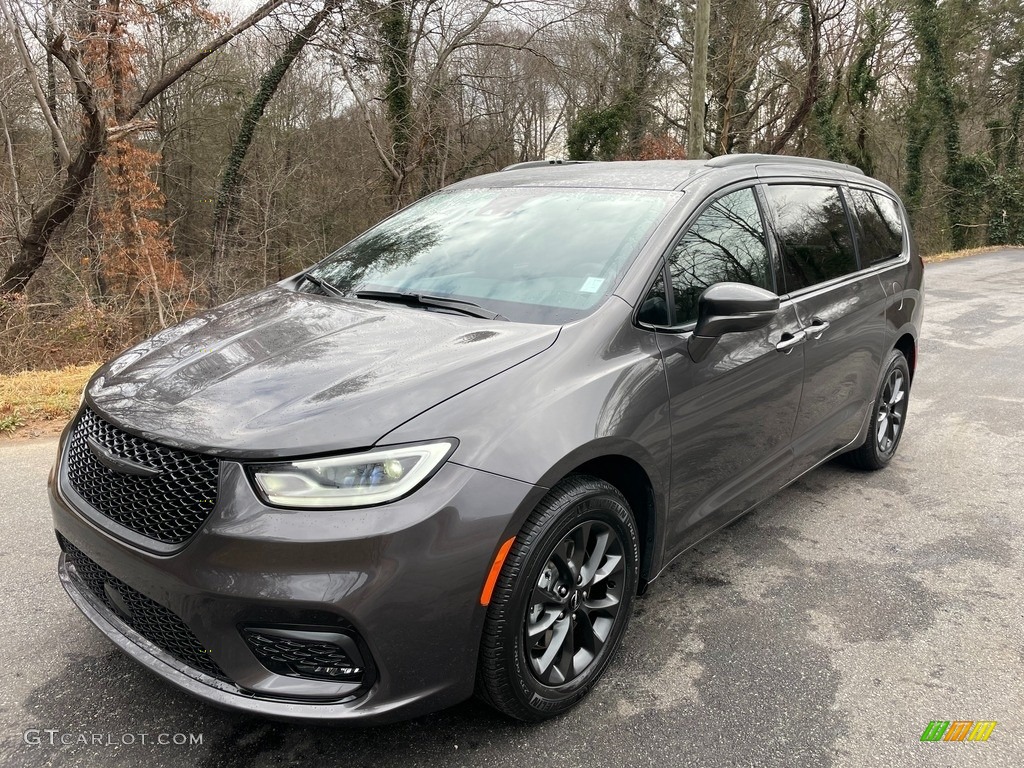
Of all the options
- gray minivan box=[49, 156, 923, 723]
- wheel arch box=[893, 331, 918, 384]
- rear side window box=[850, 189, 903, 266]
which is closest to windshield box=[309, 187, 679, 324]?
gray minivan box=[49, 156, 923, 723]

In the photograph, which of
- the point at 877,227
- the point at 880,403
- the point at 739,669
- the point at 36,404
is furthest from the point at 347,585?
the point at 36,404

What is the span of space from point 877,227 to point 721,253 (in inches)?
71.5

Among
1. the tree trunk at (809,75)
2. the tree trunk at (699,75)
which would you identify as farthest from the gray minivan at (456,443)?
the tree trunk at (809,75)

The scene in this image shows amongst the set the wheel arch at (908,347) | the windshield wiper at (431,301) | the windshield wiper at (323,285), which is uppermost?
the windshield wiper at (323,285)

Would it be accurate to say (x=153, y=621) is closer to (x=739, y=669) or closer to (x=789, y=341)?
(x=739, y=669)

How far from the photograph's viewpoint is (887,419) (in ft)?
14.8

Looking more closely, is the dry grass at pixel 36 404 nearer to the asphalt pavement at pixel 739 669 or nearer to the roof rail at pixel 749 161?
the asphalt pavement at pixel 739 669

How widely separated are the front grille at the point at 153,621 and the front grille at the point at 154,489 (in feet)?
0.64

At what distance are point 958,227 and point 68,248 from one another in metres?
24.3

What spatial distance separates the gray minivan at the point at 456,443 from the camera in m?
1.86

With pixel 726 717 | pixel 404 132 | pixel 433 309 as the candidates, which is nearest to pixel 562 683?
pixel 726 717

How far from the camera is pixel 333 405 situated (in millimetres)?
1991

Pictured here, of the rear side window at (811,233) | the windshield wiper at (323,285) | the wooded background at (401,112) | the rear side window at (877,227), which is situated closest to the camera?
the windshield wiper at (323,285)

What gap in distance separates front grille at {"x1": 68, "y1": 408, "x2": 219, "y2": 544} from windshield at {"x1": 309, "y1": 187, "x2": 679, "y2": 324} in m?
1.14
